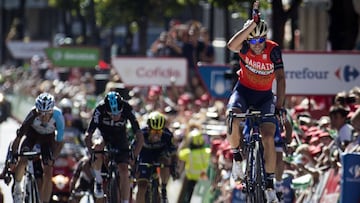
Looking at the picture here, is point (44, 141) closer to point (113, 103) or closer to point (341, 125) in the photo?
point (113, 103)

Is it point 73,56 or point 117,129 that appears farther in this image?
point 73,56

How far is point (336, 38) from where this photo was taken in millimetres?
24344

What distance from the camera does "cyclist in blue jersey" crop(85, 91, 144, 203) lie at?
17562mm

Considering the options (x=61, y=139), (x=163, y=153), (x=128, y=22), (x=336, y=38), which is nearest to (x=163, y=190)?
(x=163, y=153)

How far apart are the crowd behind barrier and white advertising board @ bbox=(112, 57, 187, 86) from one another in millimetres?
236

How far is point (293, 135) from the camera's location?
18.6 meters

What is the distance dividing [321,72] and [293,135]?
3.45m

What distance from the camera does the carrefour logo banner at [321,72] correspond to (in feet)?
71.1

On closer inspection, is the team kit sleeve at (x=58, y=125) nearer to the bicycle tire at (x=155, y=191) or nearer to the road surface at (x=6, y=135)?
the bicycle tire at (x=155, y=191)

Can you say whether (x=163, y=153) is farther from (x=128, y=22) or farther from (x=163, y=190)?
(x=128, y=22)

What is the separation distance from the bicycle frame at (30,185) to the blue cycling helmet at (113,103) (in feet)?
3.67

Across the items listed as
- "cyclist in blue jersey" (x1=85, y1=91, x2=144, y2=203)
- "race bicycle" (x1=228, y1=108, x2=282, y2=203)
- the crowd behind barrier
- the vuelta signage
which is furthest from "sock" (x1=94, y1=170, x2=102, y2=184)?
the vuelta signage

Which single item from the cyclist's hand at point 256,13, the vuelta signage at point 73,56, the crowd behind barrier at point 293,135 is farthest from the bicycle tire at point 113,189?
the vuelta signage at point 73,56

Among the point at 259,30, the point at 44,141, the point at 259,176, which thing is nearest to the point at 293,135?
the point at 44,141
